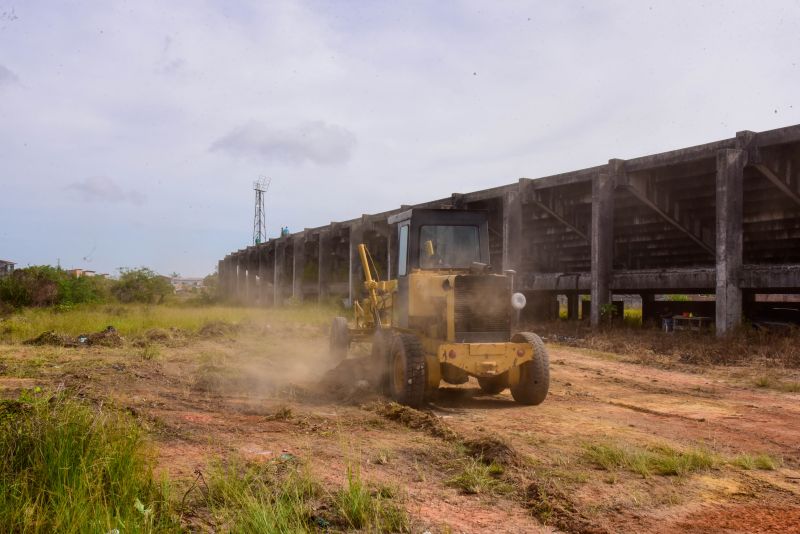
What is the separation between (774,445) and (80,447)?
250 inches

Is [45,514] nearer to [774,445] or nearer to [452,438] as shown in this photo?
[452,438]

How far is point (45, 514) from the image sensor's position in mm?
3727

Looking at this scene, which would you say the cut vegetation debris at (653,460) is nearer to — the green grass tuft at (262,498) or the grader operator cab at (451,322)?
the grader operator cab at (451,322)

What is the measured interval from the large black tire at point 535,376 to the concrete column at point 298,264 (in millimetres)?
28130

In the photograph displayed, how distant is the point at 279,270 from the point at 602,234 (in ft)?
84.1

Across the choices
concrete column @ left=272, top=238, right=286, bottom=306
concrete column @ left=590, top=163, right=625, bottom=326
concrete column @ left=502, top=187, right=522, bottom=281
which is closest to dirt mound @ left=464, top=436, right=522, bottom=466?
concrete column @ left=590, top=163, right=625, bottom=326

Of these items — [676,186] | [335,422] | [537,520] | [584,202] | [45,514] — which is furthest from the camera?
[584,202]

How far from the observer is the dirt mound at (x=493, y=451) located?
18.1 feet

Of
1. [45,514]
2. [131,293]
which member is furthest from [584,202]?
[131,293]

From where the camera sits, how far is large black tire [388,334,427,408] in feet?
26.8

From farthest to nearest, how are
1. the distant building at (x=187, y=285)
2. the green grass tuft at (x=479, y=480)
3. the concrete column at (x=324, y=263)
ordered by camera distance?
the distant building at (x=187, y=285), the concrete column at (x=324, y=263), the green grass tuft at (x=479, y=480)

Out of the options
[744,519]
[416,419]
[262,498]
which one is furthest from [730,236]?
[262,498]

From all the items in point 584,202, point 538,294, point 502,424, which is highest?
point 584,202

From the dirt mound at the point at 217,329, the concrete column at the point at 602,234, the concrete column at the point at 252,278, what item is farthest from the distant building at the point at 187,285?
the concrete column at the point at 602,234
